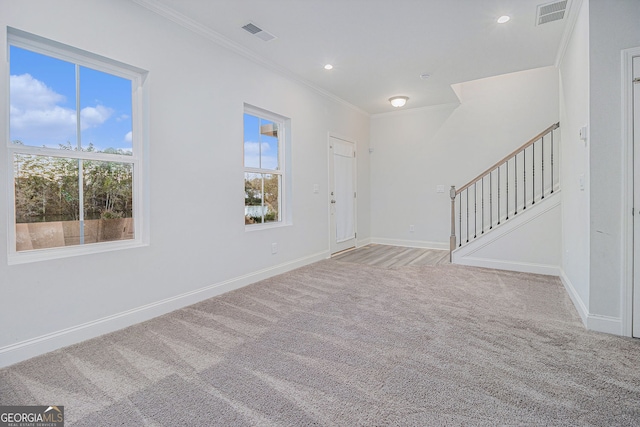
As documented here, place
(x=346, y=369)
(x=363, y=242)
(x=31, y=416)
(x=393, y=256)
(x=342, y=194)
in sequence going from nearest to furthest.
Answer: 1. (x=31, y=416)
2. (x=346, y=369)
3. (x=393, y=256)
4. (x=342, y=194)
5. (x=363, y=242)

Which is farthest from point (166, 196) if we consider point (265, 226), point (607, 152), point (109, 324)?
point (607, 152)

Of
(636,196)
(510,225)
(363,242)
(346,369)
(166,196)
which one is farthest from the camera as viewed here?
(363,242)

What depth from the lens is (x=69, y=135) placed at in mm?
2324

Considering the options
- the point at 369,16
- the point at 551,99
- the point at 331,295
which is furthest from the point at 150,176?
the point at 551,99

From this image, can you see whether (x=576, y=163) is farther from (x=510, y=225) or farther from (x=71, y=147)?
(x=71, y=147)

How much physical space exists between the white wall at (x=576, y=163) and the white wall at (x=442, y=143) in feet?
4.21

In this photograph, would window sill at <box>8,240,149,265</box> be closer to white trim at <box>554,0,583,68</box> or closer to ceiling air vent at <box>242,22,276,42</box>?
ceiling air vent at <box>242,22,276,42</box>

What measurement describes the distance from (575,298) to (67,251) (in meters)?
4.35

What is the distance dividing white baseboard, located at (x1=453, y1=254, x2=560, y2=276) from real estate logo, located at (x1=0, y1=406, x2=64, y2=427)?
4616 millimetres

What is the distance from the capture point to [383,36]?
3.31m

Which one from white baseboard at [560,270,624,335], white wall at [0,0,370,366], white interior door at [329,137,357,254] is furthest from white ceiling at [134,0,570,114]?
white baseboard at [560,270,624,335]

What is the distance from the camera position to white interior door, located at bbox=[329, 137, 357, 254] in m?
5.38

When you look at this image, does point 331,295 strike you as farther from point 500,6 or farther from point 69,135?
point 500,6

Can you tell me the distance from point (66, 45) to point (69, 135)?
63cm
